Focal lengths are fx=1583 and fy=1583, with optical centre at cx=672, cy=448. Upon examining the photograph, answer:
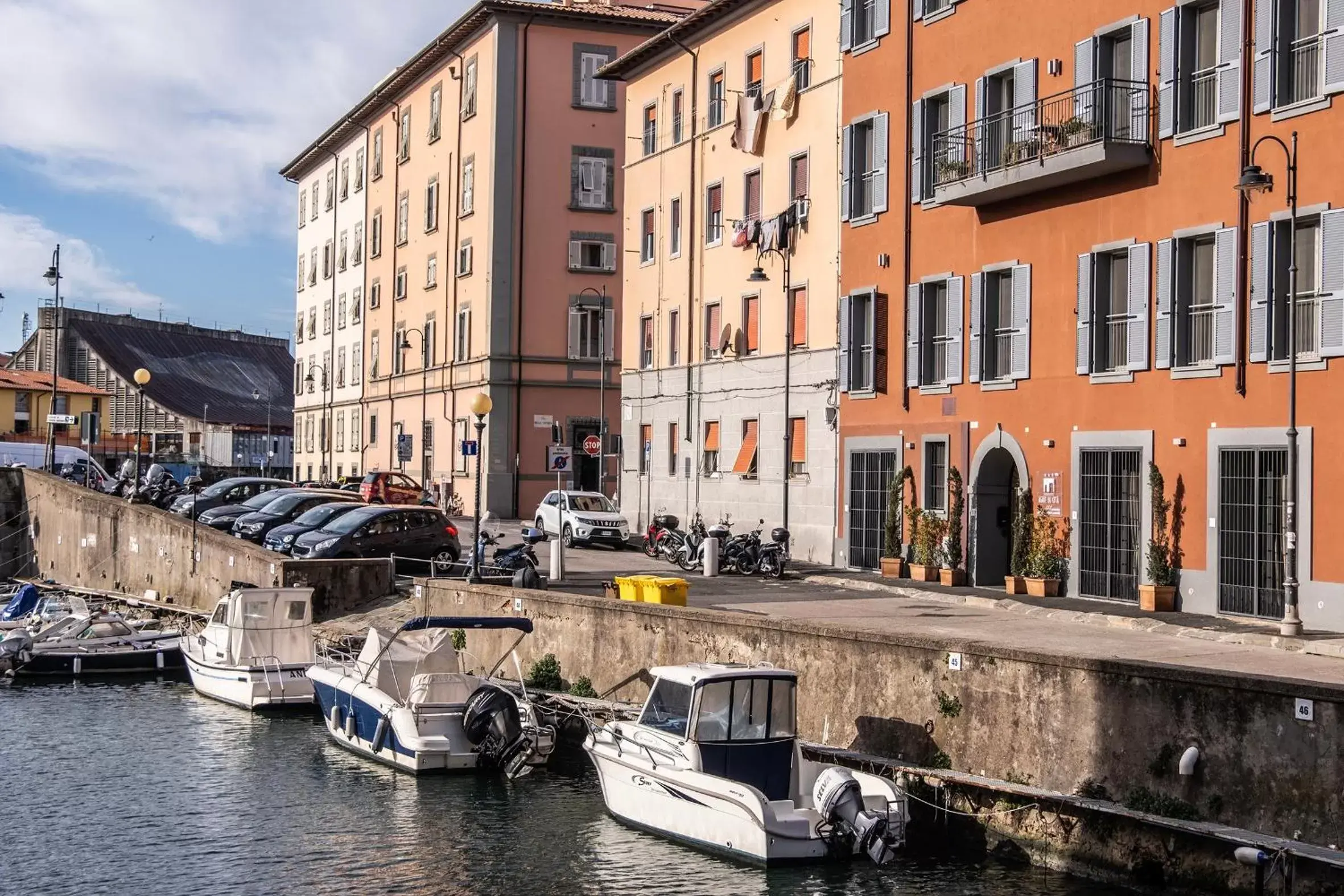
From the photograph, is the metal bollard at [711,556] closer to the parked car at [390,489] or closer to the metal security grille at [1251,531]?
the metal security grille at [1251,531]

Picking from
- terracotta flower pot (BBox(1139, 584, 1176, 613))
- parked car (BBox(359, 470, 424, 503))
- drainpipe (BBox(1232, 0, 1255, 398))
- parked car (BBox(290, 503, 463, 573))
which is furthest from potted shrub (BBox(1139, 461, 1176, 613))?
parked car (BBox(359, 470, 424, 503))

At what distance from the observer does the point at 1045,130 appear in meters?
30.2

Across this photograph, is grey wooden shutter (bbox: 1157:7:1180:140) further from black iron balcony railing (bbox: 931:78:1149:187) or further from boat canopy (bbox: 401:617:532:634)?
boat canopy (bbox: 401:617:532:634)

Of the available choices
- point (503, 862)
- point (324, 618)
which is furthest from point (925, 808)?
point (324, 618)

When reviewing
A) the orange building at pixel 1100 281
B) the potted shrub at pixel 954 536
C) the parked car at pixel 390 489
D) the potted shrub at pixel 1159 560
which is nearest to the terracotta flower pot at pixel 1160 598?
the potted shrub at pixel 1159 560

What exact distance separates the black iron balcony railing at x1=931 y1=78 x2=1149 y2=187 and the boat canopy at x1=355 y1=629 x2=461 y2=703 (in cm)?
1443

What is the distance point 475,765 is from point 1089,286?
582 inches

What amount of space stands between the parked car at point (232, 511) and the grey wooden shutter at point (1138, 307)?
79.4 feet

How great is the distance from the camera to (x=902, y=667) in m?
20.3

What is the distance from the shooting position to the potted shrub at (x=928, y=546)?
111 ft

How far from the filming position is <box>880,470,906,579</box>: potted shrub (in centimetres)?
3516

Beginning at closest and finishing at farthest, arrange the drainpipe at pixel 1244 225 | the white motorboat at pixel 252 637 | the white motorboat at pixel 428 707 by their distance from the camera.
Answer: the white motorboat at pixel 428 707
the drainpipe at pixel 1244 225
the white motorboat at pixel 252 637

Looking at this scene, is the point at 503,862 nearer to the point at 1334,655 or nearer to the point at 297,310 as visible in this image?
the point at 1334,655

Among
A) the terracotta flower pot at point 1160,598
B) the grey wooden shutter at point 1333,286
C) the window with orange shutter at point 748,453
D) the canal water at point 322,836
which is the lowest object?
the canal water at point 322,836
